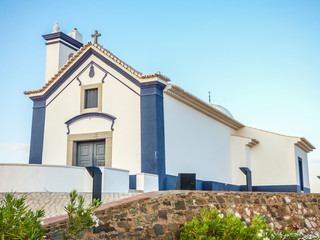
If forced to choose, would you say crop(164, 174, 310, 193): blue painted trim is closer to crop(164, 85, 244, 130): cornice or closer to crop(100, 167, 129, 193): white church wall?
crop(100, 167, 129, 193): white church wall

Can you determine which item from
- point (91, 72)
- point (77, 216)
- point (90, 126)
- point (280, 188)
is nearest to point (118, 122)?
point (90, 126)

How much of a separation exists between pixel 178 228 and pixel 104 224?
1524mm

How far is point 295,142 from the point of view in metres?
20.7

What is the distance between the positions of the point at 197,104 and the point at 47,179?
7873mm

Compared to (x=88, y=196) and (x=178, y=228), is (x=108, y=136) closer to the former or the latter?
(x=88, y=196)

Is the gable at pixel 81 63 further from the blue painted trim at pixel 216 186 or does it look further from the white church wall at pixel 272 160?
the white church wall at pixel 272 160

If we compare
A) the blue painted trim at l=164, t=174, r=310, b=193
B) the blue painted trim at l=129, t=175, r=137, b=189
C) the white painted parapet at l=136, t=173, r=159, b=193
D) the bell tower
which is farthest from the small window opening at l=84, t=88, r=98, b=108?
the blue painted trim at l=164, t=174, r=310, b=193

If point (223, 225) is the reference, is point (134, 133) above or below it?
above

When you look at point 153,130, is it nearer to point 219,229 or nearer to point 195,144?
point 195,144

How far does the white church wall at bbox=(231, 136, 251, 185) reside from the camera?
66.7 feet

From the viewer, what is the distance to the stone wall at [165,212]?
22.7 feet

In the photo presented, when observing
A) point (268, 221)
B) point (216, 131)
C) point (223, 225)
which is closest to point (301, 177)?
point (216, 131)

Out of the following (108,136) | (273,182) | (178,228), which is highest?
(108,136)

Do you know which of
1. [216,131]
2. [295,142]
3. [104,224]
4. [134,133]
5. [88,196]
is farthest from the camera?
[295,142]
